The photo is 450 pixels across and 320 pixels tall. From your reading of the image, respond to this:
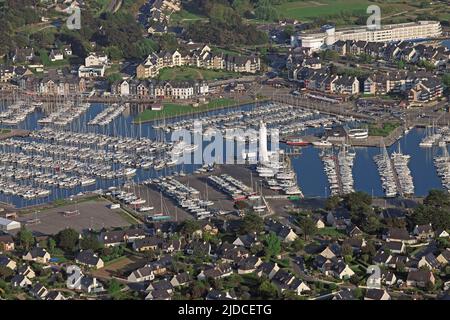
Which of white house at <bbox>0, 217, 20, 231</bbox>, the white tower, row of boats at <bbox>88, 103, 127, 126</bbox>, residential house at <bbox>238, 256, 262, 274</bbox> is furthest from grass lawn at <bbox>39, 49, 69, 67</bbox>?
residential house at <bbox>238, 256, 262, 274</bbox>

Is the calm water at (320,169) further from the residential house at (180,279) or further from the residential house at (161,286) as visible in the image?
the residential house at (161,286)

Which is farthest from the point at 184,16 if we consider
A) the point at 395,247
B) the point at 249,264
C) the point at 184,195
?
the point at 249,264

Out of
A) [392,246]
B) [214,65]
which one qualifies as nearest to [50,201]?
[392,246]

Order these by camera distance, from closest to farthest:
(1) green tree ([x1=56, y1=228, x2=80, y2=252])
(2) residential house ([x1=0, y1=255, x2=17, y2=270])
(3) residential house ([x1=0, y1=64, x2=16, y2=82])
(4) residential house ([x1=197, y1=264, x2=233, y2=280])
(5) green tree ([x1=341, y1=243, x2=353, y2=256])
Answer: (4) residential house ([x1=197, y1=264, x2=233, y2=280]) < (2) residential house ([x1=0, y1=255, x2=17, y2=270]) < (5) green tree ([x1=341, y1=243, x2=353, y2=256]) < (1) green tree ([x1=56, y1=228, x2=80, y2=252]) < (3) residential house ([x1=0, y1=64, x2=16, y2=82])

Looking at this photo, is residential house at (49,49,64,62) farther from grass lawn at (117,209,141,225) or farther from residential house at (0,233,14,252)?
residential house at (0,233,14,252)

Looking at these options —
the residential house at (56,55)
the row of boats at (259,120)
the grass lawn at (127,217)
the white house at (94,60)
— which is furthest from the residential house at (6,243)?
the residential house at (56,55)

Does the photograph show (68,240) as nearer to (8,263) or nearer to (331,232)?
(8,263)
